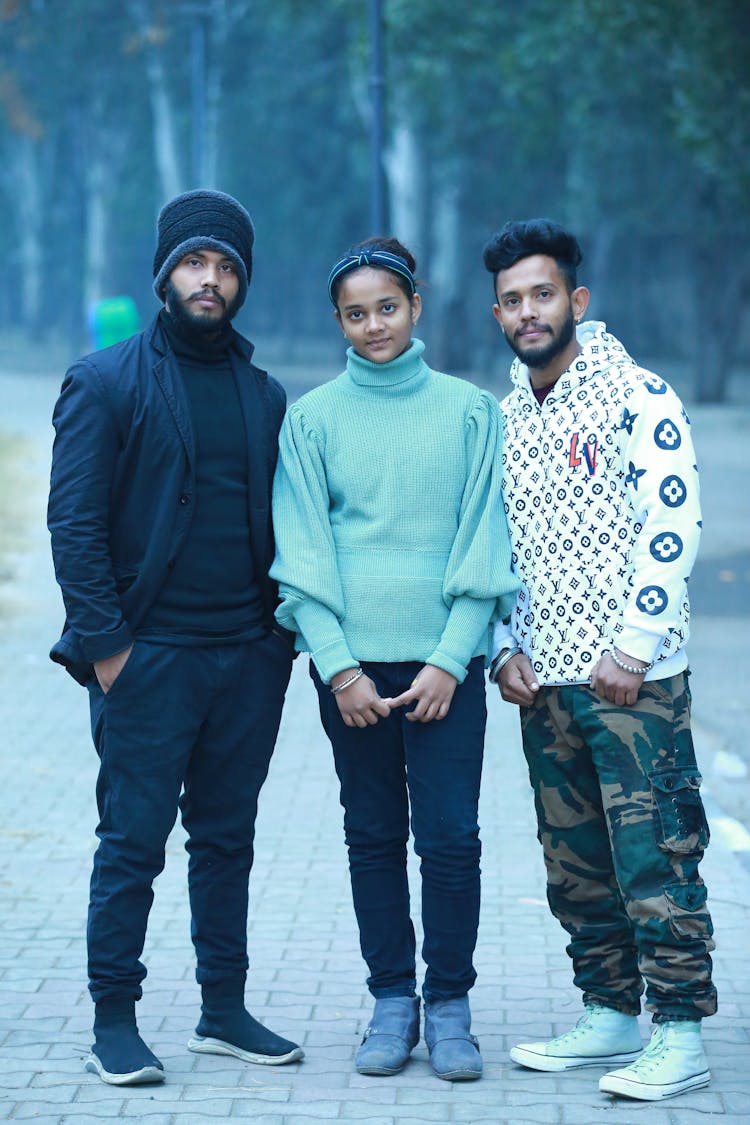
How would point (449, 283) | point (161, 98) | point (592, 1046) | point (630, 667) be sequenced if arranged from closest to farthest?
point (630, 667) → point (592, 1046) → point (449, 283) → point (161, 98)

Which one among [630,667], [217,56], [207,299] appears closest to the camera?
[630,667]

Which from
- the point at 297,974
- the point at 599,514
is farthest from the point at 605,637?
Result: the point at 297,974

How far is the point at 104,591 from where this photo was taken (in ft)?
13.6

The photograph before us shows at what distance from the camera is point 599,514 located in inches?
165

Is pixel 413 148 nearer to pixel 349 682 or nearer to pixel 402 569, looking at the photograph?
pixel 402 569

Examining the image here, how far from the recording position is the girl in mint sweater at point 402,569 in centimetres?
420

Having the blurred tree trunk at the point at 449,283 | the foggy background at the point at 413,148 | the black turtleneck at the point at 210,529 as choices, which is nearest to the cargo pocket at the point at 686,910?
the black turtleneck at the point at 210,529

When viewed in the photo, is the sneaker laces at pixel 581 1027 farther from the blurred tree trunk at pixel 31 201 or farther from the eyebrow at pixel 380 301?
the blurred tree trunk at pixel 31 201

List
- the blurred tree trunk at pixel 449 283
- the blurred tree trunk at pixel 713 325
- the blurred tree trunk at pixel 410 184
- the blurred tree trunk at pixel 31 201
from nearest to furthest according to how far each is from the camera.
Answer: the blurred tree trunk at pixel 713 325 < the blurred tree trunk at pixel 410 184 < the blurred tree trunk at pixel 449 283 < the blurred tree trunk at pixel 31 201

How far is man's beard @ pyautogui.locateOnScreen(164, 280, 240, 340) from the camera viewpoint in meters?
4.19

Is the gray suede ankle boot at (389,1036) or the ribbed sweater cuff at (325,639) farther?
the gray suede ankle boot at (389,1036)

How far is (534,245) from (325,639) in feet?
3.43

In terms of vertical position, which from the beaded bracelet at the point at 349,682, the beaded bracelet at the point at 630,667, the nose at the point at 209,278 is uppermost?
the nose at the point at 209,278

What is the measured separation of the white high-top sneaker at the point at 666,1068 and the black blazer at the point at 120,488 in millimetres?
1482
